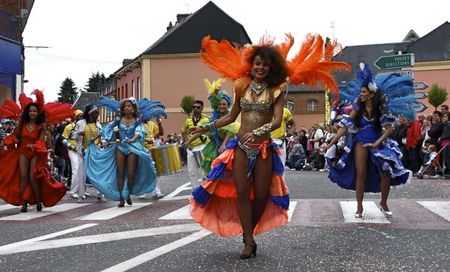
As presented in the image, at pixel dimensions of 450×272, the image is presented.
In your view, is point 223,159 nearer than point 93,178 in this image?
Yes

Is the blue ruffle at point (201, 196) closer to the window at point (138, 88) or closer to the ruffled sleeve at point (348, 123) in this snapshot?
the ruffled sleeve at point (348, 123)

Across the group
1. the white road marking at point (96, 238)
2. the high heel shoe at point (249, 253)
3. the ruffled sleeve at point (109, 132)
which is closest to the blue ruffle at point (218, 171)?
the high heel shoe at point (249, 253)

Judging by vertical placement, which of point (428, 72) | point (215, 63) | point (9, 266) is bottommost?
point (9, 266)

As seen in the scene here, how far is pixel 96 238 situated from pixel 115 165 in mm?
4235

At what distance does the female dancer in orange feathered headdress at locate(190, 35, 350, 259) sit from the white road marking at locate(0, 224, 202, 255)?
1494 millimetres

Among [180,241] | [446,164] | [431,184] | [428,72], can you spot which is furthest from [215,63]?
[428,72]

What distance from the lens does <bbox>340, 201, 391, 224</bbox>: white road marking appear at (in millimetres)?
8656

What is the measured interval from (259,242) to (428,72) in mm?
61140

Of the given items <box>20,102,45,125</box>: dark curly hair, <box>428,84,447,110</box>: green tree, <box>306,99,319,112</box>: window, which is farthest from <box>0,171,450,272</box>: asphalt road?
<box>306,99,319,112</box>: window

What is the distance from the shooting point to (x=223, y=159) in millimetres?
6176

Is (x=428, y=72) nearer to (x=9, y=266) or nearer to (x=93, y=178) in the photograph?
(x=93, y=178)

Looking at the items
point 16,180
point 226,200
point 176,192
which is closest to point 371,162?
point 226,200

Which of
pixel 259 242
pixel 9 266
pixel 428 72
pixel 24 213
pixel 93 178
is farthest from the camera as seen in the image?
pixel 428 72

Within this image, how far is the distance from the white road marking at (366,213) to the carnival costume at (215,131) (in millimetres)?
2236
